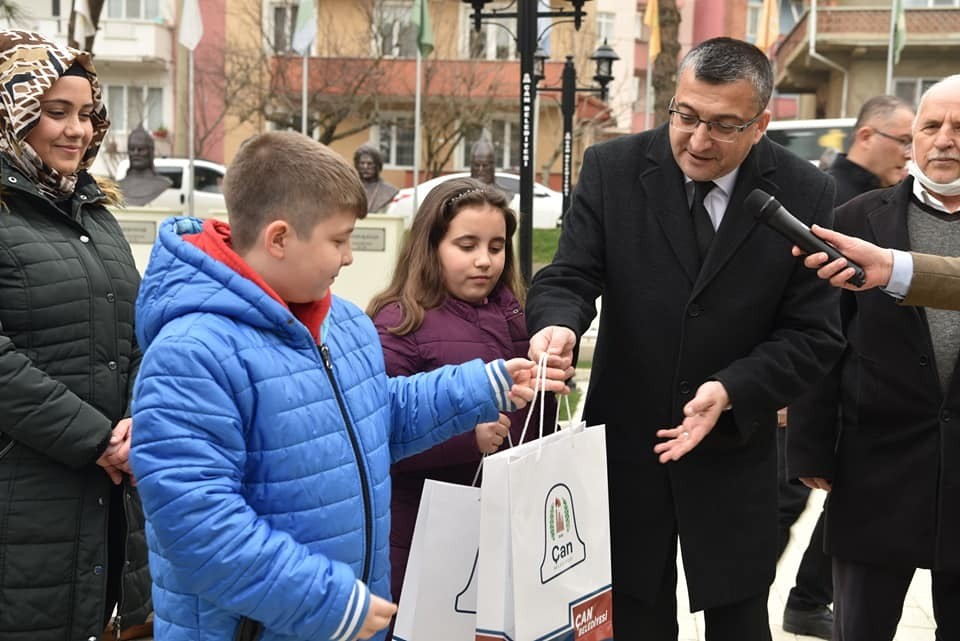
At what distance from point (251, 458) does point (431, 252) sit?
4.15 ft

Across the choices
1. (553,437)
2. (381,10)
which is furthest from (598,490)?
(381,10)

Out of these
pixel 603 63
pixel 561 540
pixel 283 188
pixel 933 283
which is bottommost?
pixel 561 540

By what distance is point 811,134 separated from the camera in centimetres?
1900

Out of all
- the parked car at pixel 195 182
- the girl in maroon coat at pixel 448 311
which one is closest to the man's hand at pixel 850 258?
the girl in maroon coat at pixel 448 311

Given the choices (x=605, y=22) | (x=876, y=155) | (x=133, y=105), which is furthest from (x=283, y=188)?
(x=605, y=22)

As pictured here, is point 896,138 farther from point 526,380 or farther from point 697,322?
point 526,380

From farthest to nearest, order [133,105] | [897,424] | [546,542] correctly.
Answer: [133,105] → [897,424] → [546,542]

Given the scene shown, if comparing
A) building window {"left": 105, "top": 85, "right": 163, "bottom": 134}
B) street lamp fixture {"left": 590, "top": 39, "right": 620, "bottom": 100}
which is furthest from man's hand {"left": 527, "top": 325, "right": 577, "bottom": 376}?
building window {"left": 105, "top": 85, "right": 163, "bottom": 134}

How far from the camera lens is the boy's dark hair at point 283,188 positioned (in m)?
2.16

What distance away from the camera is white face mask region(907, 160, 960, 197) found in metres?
3.25

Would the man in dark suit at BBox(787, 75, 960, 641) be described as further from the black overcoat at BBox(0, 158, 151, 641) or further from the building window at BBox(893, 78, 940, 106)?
the building window at BBox(893, 78, 940, 106)

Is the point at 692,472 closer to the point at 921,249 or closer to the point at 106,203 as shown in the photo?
the point at 921,249

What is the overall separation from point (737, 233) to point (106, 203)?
178 centimetres

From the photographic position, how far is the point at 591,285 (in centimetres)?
300
